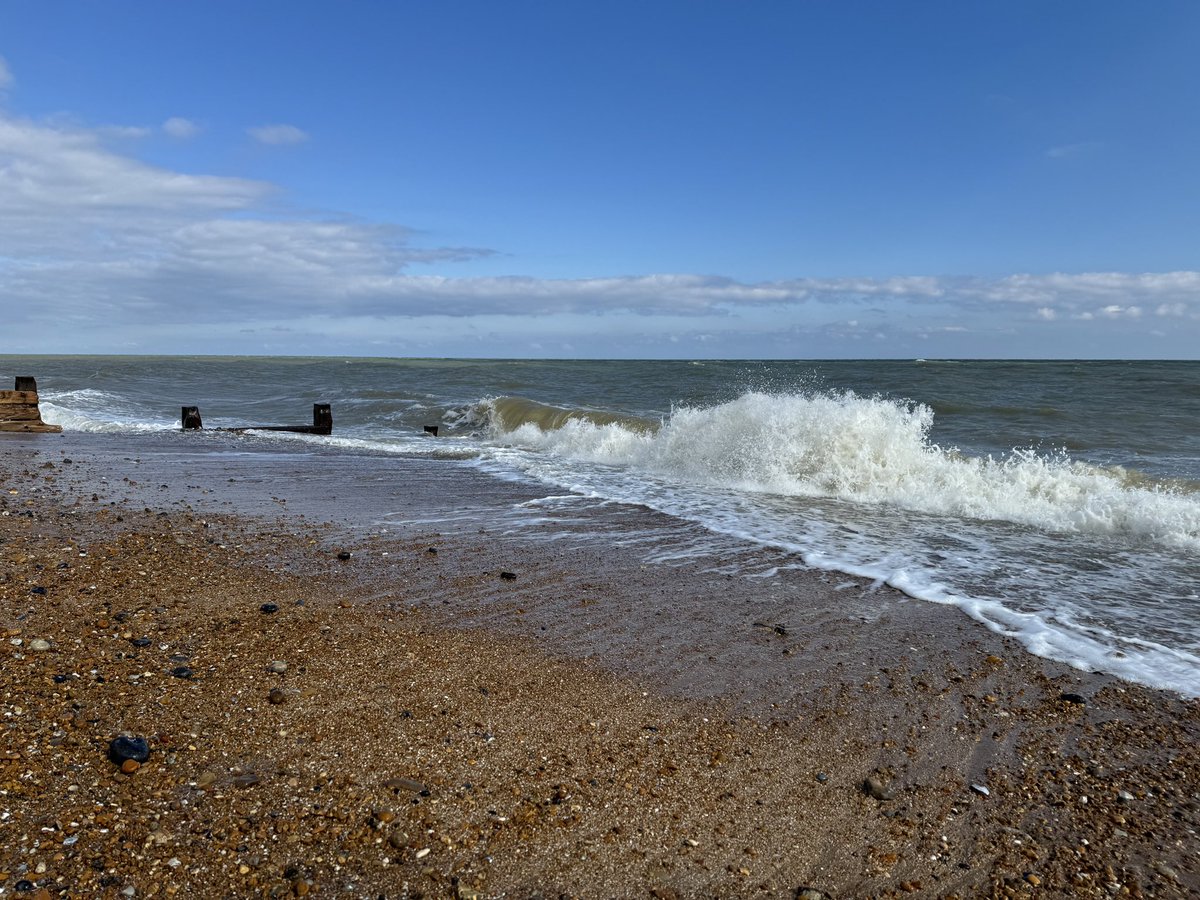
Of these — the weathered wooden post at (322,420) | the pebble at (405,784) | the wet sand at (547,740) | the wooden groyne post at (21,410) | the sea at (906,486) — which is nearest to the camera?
the wet sand at (547,740)

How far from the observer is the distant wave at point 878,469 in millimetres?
7754

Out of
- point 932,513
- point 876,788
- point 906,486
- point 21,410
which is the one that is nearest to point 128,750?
point 876,788

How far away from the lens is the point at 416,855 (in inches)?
92.1

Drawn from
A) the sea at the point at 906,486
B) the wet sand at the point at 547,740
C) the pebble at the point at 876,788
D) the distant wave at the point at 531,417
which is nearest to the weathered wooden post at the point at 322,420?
the sea at the point at 906,486

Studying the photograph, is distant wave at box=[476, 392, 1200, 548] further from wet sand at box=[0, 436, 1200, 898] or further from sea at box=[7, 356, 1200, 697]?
wet sand at box=[0, 436, 1200, 898]

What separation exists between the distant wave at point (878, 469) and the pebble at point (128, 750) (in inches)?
309

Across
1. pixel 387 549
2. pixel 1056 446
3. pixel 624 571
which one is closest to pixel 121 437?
pixel 387 549

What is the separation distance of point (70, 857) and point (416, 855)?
3.17 ft

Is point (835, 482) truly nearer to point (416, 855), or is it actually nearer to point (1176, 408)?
point (416, 855)

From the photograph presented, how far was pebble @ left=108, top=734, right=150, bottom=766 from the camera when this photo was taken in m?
2.69

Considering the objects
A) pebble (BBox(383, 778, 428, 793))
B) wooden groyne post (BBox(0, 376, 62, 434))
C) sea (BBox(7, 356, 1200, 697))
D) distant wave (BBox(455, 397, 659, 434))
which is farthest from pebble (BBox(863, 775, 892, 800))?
wooden groyne post (BBox(0, 376, 62, 434))

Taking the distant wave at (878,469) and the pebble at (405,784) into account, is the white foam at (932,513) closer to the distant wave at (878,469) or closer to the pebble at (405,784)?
the distant wave at (878,469)

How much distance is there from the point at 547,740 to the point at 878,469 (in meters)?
8.14

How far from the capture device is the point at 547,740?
3.10m
